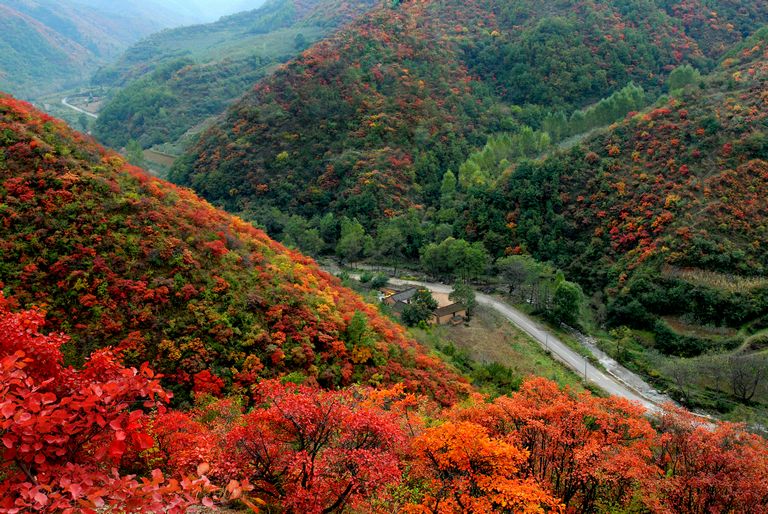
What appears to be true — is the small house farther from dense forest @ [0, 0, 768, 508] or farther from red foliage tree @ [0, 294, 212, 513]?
red foliage tree @ [0, 294, 212, 513]

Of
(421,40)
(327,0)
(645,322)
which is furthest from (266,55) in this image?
(645,322)

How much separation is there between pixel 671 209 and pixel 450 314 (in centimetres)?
2336

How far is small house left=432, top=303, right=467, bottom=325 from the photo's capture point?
42.8 metres

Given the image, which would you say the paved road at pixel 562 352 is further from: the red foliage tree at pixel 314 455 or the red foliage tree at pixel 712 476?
the red foliage tree at pixel 314 455

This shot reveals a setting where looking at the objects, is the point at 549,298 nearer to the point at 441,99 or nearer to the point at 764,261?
the point at 764,261

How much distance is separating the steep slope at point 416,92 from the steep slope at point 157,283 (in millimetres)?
39236

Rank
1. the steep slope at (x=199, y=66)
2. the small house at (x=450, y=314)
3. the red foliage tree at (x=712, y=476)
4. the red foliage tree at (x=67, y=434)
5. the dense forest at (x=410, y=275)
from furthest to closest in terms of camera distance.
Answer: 1. the steep slope at (x=199, y=66)
2. the small house at (x=450, y=314)
3. the red foliage tree at (x=712, y=476)
4. the dense forest at (x=410, y=275)
5. the red foliage tree at (x=67, y=434)

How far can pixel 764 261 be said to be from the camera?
3981 centimetres

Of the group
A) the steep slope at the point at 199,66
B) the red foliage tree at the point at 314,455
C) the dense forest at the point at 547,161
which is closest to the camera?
the red foliage tree at the point at 314,455

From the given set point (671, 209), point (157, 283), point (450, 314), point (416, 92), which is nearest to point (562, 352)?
point (450, 314)

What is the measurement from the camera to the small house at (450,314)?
42781 mm

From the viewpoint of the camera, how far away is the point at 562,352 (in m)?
40.5

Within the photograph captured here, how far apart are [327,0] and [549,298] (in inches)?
5999

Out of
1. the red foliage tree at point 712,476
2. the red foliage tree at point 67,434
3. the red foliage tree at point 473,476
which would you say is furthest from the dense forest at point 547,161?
the red foliage tree at point 67,434
